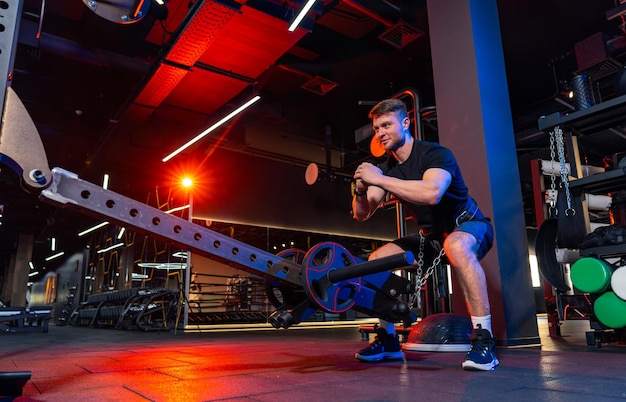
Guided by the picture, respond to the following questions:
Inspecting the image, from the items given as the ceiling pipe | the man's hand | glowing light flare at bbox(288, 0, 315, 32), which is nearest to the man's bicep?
the man's hand

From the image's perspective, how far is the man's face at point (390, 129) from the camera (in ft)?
7.28

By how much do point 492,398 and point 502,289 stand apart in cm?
176

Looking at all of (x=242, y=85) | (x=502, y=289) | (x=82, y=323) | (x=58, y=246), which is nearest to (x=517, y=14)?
(x=242, y=85)

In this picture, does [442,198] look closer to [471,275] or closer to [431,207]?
[431,207]

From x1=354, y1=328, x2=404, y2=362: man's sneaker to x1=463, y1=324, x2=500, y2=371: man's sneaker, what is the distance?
459 mm

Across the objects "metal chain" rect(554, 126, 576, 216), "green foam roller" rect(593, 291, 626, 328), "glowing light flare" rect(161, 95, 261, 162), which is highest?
"glowing light flare" rect(161, 95, 261, 162)

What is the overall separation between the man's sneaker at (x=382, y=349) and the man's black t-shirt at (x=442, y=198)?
60 centimetres

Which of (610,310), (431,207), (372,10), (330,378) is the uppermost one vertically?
(372,10)

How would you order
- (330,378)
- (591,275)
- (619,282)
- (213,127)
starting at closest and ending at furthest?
1. (330,378)
2. (619,282)
3. (591,275)
4. (213,127)

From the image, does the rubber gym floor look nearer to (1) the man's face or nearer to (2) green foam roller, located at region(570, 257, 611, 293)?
(2) green foam roller, located at region(570, 257, 611, 293)

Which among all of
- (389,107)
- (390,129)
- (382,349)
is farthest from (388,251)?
(389,107)

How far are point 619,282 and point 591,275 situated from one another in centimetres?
15

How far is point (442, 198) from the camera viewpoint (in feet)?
7.18

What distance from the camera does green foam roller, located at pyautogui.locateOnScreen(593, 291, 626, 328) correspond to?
2.50 meters
